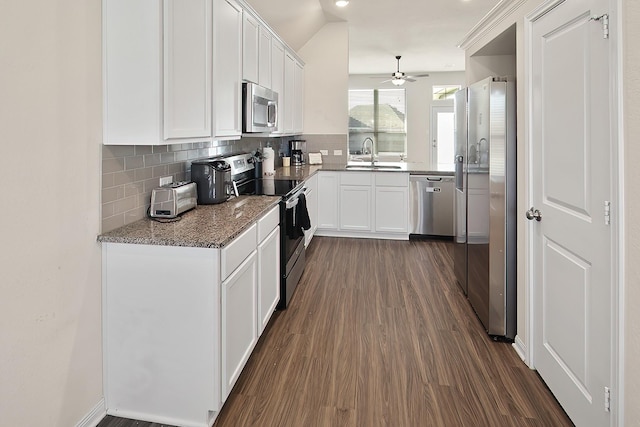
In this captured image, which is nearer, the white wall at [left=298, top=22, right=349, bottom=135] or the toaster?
the toaster

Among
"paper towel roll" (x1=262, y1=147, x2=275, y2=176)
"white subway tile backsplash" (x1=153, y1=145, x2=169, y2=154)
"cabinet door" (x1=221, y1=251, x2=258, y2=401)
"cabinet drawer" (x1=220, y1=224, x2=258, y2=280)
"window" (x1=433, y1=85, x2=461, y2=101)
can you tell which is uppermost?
"window" (x1=433, y1=85, x2=461, y2=101)

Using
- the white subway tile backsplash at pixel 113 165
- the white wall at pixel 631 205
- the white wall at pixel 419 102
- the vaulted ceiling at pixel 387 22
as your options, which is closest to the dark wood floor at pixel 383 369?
the white wall at pixel 631 205

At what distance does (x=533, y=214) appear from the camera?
2336 millimetres

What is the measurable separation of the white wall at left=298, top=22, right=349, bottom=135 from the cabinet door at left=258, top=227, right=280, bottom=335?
3.48 meters

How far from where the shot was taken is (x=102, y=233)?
195cm

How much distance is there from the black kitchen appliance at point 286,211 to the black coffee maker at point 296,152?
181cm

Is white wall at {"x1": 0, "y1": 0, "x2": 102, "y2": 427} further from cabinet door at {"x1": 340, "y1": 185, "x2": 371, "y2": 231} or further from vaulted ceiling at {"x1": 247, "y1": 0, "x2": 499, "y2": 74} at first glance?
cabinet door at {"x1": 340, "y1": 185, "x2": 371, "y2": 231}

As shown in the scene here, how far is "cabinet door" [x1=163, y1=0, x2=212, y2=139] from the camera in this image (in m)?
1.99

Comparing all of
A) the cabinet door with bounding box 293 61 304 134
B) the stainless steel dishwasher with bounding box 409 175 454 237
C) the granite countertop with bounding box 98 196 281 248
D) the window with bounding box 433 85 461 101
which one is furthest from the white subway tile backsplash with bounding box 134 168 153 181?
the window with bounding box 433 85 461 101

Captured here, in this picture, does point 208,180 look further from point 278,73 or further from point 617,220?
point 617,220

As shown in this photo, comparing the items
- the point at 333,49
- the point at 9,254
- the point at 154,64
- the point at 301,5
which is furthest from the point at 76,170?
the point at 333,49

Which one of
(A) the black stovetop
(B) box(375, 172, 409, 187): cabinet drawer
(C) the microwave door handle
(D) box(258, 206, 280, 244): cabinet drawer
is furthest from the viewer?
(B) box(375, 172, 409, 187): cabinet drawer

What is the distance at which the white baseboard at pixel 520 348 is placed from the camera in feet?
8.14

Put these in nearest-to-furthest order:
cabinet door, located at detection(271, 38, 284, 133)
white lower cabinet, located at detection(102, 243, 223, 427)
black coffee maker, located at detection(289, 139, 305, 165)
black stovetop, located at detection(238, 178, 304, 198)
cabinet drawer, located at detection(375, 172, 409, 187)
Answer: white lower cabinet, located at detection(102, 243, 223, 427) < black stovetop, located at detection(238, 178, 304, 198) < cabinet door, located at detection(271, 38, 284, 133) < cabinet drawer, located at detection(375, 172, 409, 187) < black coffee maker, located at detection(289, 139, 305, 165)
